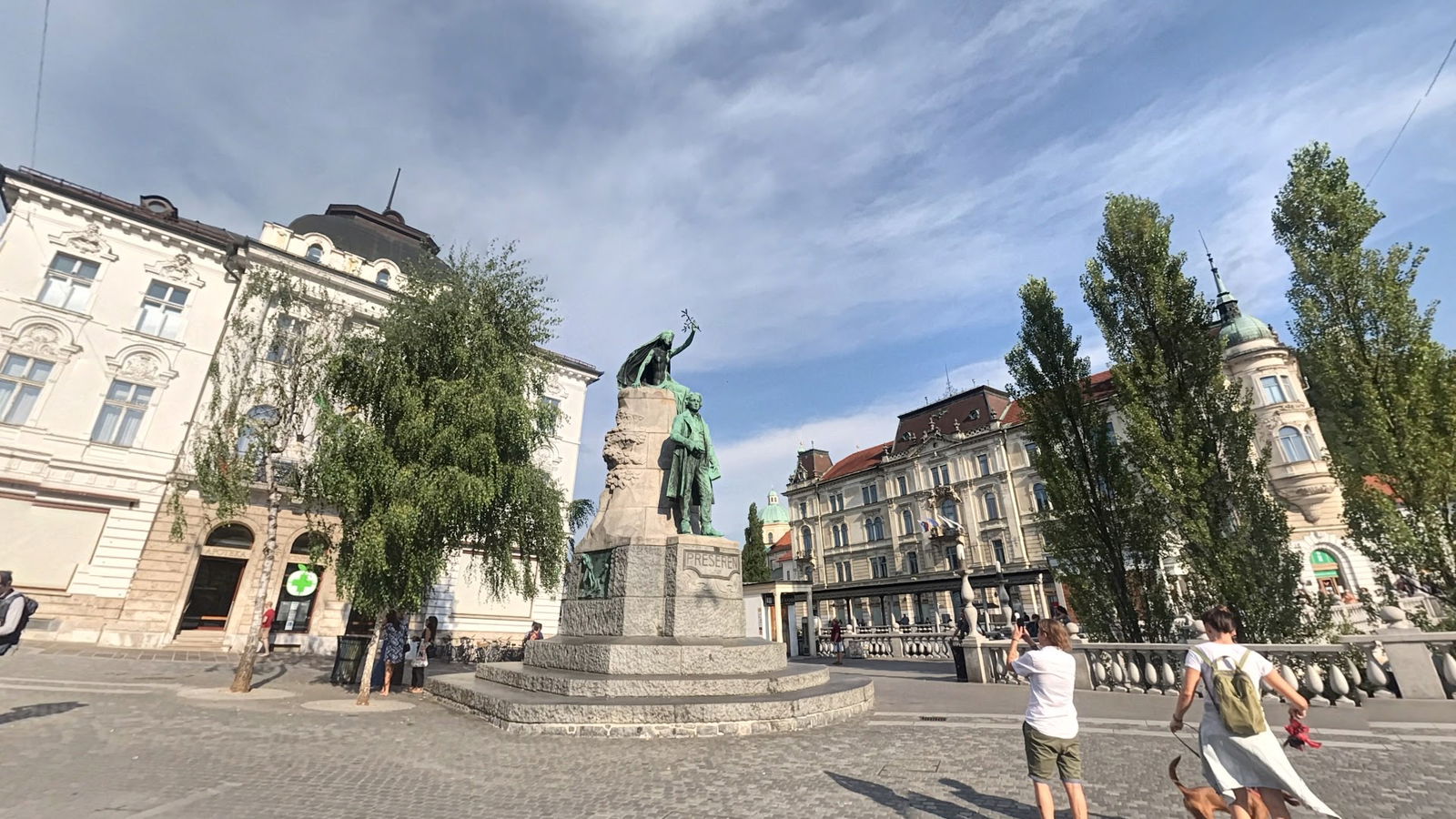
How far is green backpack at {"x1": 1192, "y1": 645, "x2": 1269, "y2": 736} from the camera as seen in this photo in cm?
320

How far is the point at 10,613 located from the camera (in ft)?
21.4

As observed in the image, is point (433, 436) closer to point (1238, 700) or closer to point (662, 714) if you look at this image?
point (662, 714)

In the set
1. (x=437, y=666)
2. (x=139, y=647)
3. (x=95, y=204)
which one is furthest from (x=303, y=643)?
(x=95, y=204)

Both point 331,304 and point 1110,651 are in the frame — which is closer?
point 1110,651

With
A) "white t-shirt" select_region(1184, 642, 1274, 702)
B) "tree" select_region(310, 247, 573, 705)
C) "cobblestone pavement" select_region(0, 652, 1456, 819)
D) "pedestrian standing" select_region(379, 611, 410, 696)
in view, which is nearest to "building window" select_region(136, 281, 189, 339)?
"tree" select_region(310, 247, 573, 705)

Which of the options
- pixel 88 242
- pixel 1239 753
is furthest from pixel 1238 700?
pixel 88 242

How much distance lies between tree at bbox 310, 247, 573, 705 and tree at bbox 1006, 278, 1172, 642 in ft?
43.8

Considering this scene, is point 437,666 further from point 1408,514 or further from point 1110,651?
point 1408,514

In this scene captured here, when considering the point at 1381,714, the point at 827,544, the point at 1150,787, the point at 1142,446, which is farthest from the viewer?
the point at 827,544

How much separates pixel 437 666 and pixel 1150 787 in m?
20.5

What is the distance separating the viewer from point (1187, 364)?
13.2 metres

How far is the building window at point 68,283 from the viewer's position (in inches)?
795

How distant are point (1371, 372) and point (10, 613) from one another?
22.5m

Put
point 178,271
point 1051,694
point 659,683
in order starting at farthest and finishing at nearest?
point 178,271 < point 659,683 < point 1051,694
